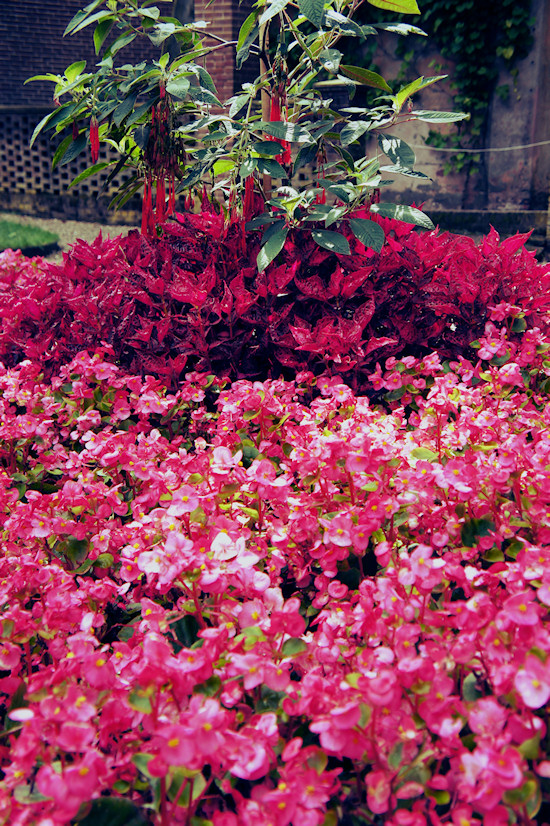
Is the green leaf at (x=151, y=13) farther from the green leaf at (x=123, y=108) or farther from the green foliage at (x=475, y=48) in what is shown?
the green foliage at (x=475, y=48)

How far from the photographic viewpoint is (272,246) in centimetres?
222

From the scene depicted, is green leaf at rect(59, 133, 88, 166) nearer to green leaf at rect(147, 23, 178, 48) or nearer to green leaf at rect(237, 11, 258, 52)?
green leaf at rect(147, 23, 178, 48)

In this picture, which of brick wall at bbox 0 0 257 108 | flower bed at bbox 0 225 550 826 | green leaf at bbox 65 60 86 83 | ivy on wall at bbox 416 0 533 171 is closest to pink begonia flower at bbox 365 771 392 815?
flower bed at bbox 0 225 550 826

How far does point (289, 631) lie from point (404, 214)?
1621mm

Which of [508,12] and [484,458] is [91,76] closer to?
[484,458]

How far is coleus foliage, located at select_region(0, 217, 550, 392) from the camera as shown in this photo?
7.77ft

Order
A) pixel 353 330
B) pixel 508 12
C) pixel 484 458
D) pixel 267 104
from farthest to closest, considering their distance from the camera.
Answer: pixel 508 12
pixel 267 104
pixel 353 330
pixel 484 458

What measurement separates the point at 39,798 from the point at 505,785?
61cm

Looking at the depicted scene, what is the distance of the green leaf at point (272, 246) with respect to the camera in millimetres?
2205

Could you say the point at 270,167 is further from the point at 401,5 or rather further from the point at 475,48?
the point at 475,48

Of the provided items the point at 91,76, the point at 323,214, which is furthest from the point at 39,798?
the point at 91,76

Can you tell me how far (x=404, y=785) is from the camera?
918 millimetres

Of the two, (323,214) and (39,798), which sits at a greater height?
(323,214)

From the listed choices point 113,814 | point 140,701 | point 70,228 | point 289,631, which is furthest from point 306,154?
point 70,228
